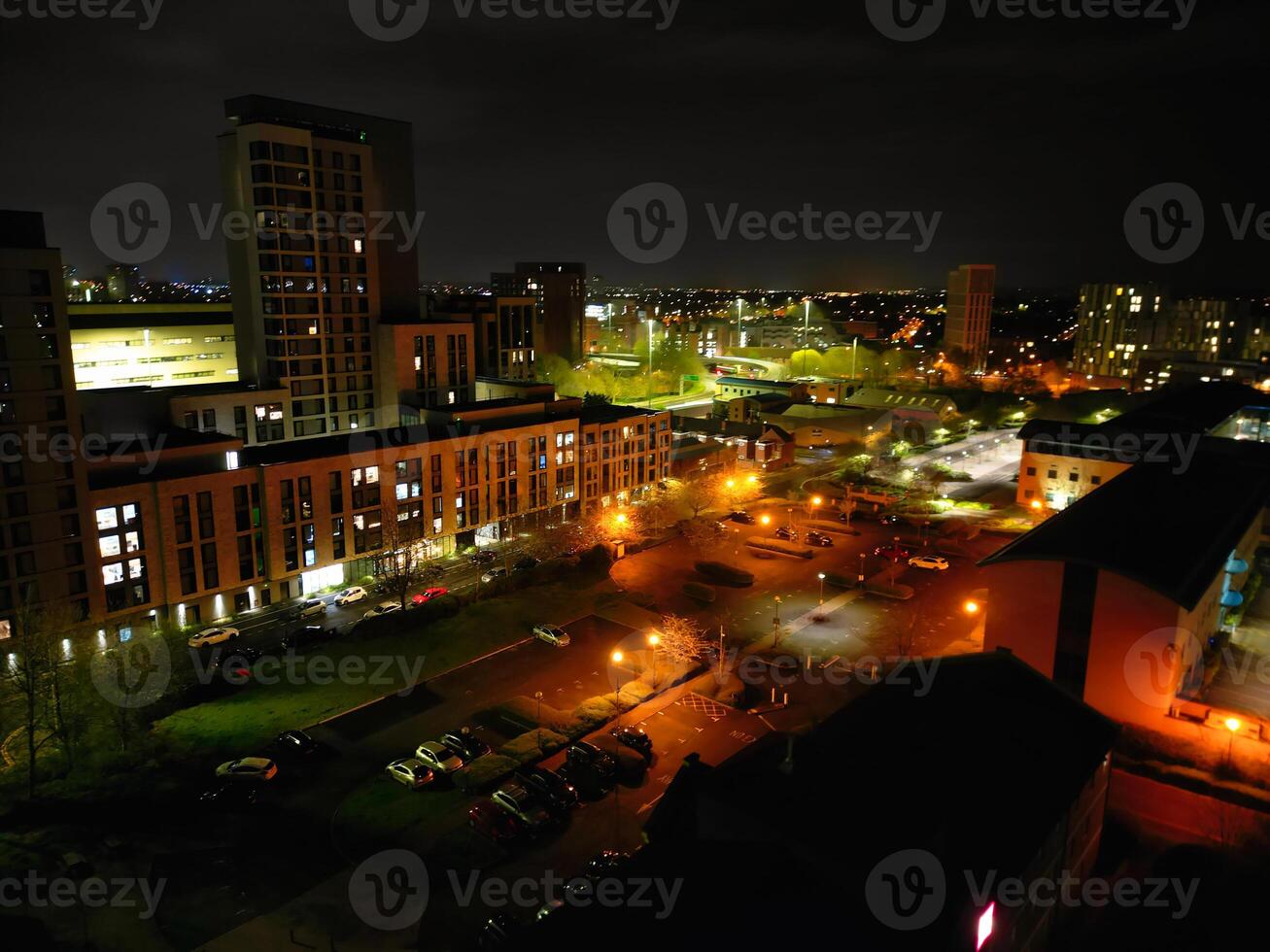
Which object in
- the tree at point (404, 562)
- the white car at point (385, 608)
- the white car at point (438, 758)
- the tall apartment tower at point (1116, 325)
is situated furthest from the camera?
the tall apartment tower at point (1116, 325)

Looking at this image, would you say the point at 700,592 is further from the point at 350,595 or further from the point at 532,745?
the point at 350,595

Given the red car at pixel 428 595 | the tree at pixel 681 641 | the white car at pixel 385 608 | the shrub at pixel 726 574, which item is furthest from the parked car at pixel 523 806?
the shrub at pixel 726 574

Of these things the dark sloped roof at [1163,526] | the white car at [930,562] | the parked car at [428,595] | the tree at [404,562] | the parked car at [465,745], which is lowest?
the parked car at [465,745]

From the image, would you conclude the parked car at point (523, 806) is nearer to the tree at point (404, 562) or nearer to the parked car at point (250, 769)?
the parked car at point (250, 769)

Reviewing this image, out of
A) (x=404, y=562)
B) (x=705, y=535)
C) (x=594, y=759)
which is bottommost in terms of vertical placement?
(x=594, y=759)

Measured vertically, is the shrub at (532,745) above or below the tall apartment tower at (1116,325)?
below

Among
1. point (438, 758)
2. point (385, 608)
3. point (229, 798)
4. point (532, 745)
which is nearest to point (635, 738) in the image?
point (532, 745)
